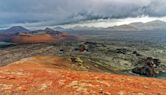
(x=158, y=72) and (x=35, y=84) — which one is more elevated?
(x=35, y=84)

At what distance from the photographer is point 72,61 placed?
378ft

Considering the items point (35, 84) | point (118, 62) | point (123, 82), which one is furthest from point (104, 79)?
point (118, 62)

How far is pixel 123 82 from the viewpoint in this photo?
38719 mm

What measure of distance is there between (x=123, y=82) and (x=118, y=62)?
143 meters

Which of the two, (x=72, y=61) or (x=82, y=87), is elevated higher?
(x=82, y=87)

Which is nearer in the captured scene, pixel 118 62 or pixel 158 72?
pixel 158 72

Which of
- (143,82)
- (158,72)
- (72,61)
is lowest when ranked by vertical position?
(158,72)

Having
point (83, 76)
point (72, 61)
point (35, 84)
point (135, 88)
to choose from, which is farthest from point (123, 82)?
point (72, 61)

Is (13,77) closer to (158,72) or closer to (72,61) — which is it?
(72,61)

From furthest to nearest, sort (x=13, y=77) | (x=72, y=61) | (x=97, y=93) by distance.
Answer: (x=72, y=61), (x=13, y=77), (x=97, y=93)

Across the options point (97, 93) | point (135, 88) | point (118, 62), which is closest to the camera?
point (97, 93)

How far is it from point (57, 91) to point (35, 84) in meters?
4.30

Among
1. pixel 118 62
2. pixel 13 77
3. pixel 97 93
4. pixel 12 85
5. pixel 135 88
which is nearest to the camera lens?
pixel 97 93

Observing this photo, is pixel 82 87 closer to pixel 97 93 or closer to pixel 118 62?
pixel 97 93
